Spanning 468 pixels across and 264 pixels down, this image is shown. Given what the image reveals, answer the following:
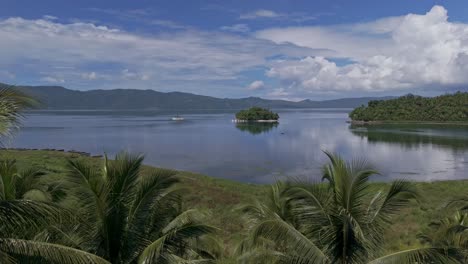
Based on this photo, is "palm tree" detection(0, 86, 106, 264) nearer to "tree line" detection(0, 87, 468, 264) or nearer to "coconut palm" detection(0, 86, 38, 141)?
"coconut palm" detection(0, 86, 38, 141)

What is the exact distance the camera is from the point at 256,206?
12.2m

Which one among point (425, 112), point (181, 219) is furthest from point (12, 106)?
point (425, 112)

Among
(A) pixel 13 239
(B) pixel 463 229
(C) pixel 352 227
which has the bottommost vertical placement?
(B) pixel 463 229

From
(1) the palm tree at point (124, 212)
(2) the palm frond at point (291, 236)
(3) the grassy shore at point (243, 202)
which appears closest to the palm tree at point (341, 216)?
(2) the palm frond at point (291, 236)

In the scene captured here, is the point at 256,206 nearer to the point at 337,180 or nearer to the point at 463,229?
the point at 337,180

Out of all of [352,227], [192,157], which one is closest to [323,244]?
[352,227]

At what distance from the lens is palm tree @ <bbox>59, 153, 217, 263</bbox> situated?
9.05 metres

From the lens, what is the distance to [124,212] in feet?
31.3

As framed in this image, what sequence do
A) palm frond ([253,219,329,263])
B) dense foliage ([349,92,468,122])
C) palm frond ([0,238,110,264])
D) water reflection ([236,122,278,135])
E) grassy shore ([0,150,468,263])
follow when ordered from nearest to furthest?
palm frond ([0,238,110,264]) < palm frond ([253,219,329,263]) < grassy shore ([0,150,468,263]) < water reflection ([236,122,278,135]) < dense foliage ([349,92,468,122])

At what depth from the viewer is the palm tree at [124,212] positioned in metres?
9.05

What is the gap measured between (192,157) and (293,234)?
69.3 m

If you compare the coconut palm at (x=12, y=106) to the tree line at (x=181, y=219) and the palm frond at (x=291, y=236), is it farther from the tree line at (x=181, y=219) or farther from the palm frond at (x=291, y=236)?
the palm frond at (x=291, y=236)

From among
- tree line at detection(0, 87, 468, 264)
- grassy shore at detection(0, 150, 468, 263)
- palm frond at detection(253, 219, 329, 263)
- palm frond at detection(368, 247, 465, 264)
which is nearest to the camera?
palm frond at detection(368, 247, 465, 264)

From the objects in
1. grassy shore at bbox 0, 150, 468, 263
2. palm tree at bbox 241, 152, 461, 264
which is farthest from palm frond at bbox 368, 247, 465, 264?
grassy shore at bbox 0, 150, 468, 263
